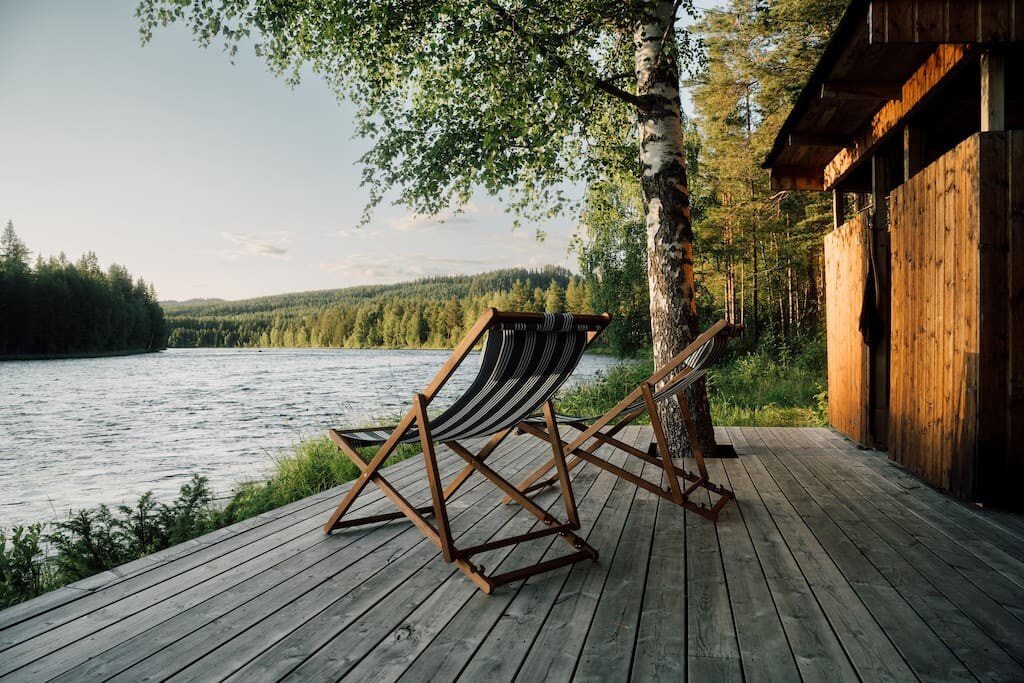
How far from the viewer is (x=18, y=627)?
1688 mm

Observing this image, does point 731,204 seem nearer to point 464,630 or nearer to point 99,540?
point 99,540

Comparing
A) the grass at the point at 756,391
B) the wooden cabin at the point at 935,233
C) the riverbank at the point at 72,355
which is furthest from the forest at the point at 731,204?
the riverbank at the point at 72,355

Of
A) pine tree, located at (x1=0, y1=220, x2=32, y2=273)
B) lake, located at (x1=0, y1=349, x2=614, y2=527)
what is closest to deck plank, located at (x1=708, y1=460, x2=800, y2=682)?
lake, located at (x1=0, y1=349, x2=614, y2=527)

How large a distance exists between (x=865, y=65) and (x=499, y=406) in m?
3.11

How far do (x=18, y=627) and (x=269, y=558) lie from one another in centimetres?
75

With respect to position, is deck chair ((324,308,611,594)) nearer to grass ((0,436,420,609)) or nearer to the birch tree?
grass ((0,436,420,609))

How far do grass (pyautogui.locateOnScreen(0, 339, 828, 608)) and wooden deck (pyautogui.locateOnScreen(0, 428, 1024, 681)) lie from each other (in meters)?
0.76

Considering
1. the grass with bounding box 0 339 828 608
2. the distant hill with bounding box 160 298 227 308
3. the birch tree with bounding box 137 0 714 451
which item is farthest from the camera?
the distant hill with bounding box 160 298 227 308

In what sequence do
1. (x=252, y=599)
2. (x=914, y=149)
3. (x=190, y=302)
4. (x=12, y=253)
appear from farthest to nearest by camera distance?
(x=190, y=302)
(x=12, y=253)
(x=914, y=149)
(x=252, y=599)

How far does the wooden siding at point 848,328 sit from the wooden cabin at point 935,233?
0.02m

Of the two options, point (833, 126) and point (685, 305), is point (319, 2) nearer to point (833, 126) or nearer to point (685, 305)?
point (685, 305)

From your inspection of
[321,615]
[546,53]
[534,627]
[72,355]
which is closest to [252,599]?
[321,615]

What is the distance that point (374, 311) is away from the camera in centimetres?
4172

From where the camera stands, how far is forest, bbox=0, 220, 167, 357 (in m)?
36.4
